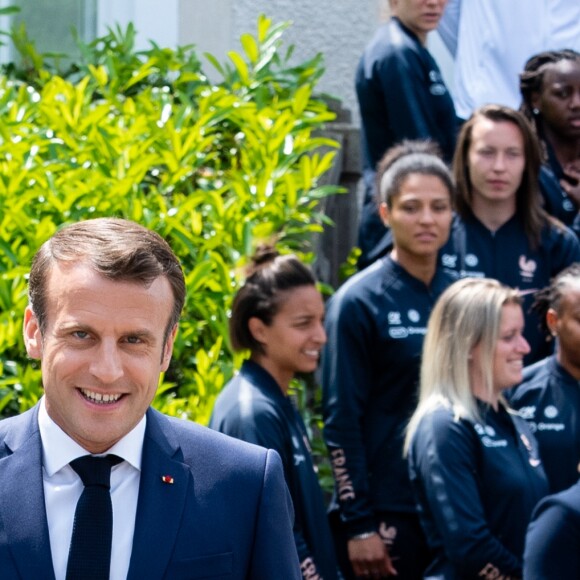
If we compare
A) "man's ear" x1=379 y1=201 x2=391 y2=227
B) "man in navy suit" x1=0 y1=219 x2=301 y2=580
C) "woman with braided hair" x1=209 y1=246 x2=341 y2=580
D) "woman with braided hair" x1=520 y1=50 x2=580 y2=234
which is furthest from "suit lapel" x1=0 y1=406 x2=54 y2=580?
"woman with braided hair" x1=520 y1=50 x2=580 y2=234

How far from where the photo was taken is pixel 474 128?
582 centimetres

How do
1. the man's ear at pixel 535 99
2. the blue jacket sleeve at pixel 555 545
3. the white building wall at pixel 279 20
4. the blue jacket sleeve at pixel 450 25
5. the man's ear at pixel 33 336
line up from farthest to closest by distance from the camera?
the blue jacket sleeve at pixel 450 25
the white building wall at pixel 279 20
the man's ear at pixel 535 99
the blue jacket sleeve at pixel 555 545
the man's ear at pixel 33 336

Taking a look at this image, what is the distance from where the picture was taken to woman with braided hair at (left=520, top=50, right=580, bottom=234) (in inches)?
245

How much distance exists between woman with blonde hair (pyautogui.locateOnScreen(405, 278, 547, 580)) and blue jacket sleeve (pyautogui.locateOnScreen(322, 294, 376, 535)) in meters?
0.32

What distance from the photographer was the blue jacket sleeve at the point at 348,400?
496 cm

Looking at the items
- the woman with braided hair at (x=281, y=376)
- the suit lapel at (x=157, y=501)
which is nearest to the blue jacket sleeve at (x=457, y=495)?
the woman with braided hair at (x=281, y=376)

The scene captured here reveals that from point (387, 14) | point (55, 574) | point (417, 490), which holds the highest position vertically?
point (387, 14)

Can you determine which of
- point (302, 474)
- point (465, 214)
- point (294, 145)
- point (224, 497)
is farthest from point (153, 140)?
point (224, 497)

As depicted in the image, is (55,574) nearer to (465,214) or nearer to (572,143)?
(465,214)

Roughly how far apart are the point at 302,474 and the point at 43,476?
2.03 meters

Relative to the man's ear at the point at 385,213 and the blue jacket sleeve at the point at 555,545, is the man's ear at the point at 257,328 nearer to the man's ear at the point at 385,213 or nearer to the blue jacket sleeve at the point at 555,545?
the man's ear at the point at 385,213

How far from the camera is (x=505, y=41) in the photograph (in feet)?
23.9

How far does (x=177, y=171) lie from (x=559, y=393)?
70.4 inches

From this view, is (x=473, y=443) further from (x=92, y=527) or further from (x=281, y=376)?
(x=92, y=527)
